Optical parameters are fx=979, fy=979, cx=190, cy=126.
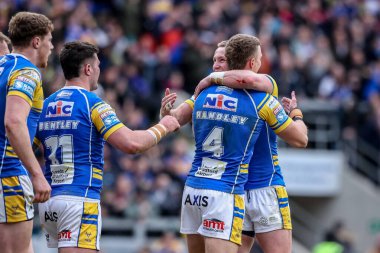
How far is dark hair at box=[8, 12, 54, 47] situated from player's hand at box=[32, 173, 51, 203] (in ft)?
4.44

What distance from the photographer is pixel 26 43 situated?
8.90m

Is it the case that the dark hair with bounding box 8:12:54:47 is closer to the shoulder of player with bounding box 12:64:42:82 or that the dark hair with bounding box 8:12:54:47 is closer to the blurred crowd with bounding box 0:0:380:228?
the shoulder of player with bounding box 12:64:42:82

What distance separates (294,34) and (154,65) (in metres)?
4.49

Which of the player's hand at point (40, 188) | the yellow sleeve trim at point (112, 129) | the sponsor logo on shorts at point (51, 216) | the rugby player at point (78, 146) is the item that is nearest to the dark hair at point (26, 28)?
the rugby player at point (78, 146)

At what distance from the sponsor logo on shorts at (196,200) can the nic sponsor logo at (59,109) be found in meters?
1.44

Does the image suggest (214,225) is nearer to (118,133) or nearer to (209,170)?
(209,170)

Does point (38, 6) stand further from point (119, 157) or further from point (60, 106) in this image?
point (60, 106)

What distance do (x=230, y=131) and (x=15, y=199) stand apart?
2.13m

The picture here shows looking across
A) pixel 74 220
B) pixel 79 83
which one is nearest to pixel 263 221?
pixel 74 220

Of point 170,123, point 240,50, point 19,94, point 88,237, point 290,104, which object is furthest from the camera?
point 290,104

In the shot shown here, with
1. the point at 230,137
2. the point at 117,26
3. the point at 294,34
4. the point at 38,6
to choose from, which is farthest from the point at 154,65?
the point at 230,137

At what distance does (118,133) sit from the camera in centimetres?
889

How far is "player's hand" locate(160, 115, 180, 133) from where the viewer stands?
30.5ft

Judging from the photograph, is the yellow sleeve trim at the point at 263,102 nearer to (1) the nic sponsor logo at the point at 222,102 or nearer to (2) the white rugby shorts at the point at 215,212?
(1) the nic sponsor logo at the point at 222,102
